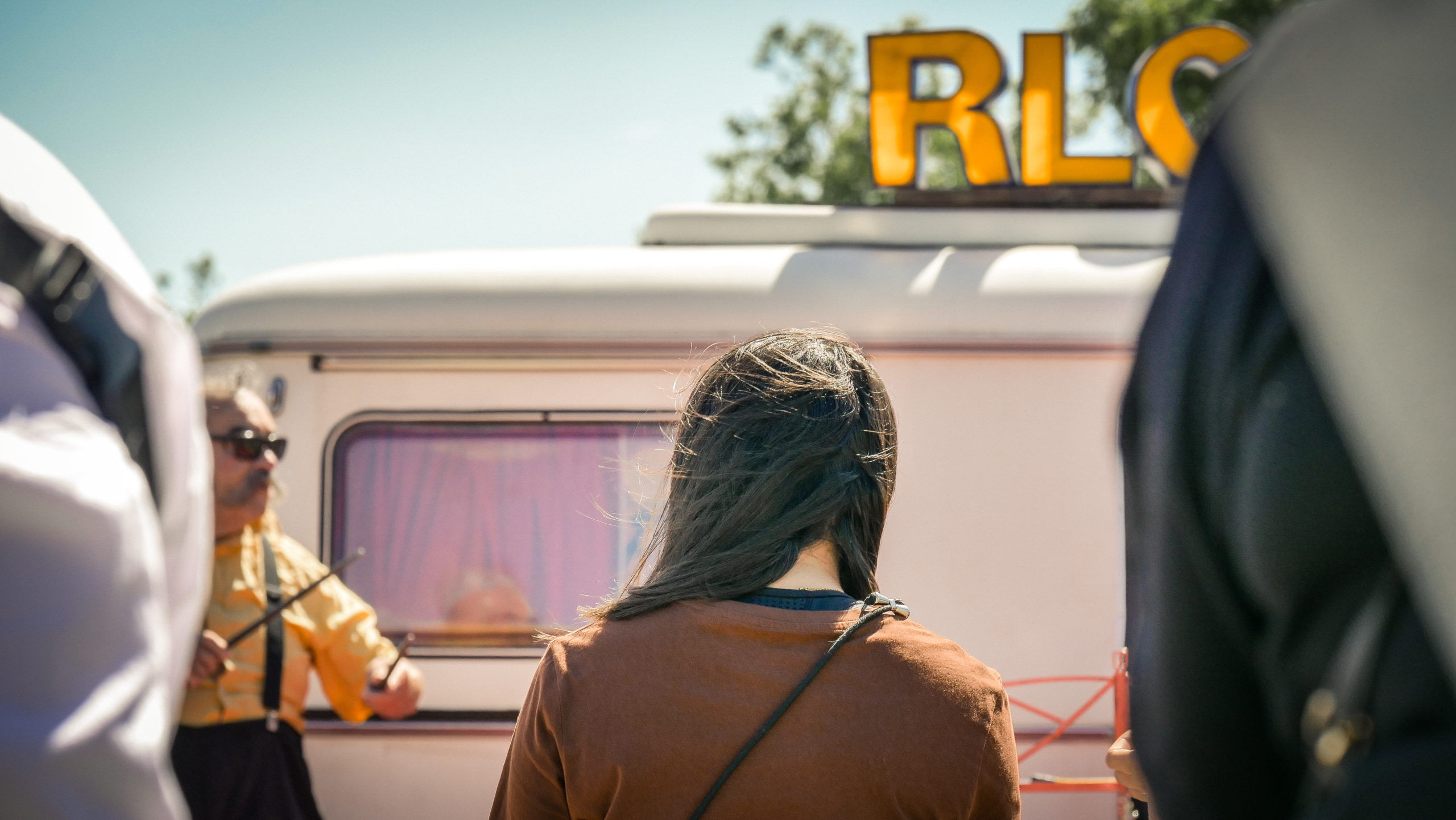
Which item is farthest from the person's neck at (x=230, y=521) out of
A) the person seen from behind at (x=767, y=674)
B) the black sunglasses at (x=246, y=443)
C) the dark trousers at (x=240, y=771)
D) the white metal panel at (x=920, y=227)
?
the person seen from behind at (x=767, y=674)

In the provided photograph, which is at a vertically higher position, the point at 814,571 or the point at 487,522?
the point at 814,571

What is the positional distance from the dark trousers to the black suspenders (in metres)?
0.05

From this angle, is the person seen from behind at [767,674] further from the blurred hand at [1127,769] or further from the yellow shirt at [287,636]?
the yellow shirt at [287,636]

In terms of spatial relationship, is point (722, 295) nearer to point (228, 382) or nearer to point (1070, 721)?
point (228, 382)

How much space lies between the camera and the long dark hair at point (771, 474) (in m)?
1.46

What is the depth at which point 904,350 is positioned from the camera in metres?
4.01

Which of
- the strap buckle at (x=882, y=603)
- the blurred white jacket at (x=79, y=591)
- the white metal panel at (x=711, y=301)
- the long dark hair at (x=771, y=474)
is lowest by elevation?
the white metal panel at (x=711, y=301)

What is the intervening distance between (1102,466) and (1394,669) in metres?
3.54

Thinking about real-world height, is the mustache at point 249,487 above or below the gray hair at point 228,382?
below

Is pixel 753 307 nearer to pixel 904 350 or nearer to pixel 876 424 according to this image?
pixel 904 350

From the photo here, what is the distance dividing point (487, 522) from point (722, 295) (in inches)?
49.1

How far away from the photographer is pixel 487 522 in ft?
13.1

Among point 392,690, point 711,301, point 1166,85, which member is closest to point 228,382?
point 392,690

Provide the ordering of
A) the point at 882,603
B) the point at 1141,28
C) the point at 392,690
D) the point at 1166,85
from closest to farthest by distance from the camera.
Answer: the point at 882,603
the point at 392,690
the point at 1166,85
the point at 1141,28
